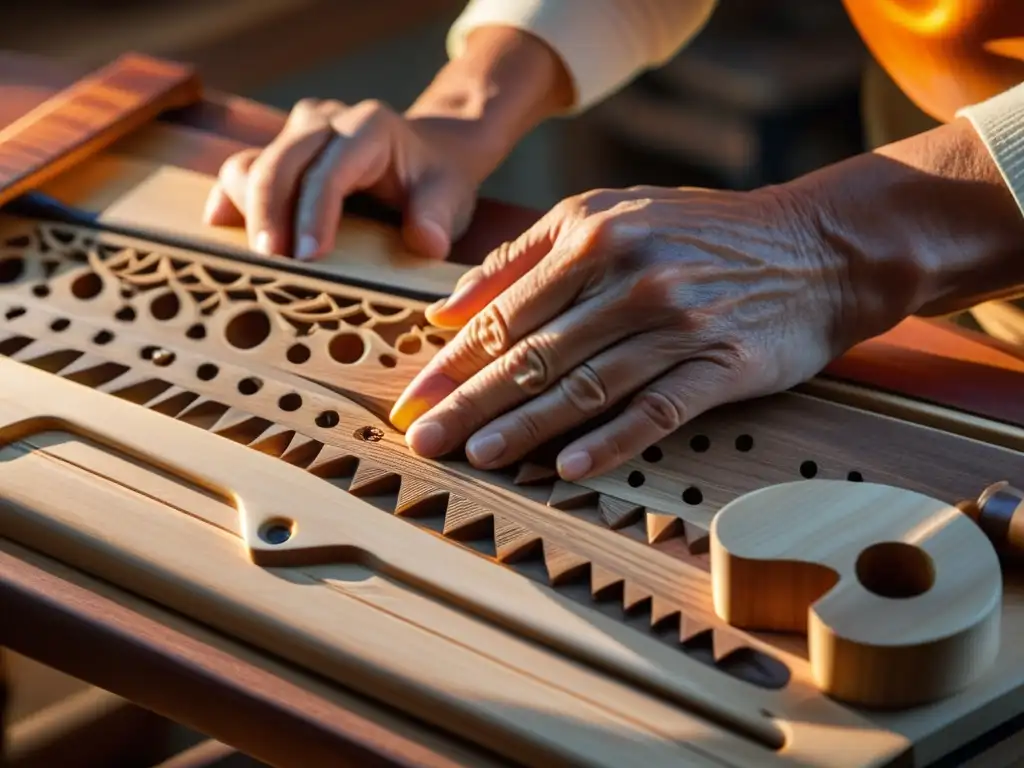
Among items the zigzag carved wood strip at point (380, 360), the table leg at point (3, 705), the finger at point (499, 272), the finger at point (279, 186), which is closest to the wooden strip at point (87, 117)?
the zigzag carved wood strip at point (380, 360)

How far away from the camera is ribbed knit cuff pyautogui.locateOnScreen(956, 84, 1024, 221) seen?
859mm

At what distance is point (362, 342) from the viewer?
0.93 metres

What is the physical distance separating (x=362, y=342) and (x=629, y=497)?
24cm

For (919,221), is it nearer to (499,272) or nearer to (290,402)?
(499,272)

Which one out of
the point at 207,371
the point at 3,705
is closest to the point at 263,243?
the point at 207,371

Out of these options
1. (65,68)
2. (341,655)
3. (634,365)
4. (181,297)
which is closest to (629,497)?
(634,365)

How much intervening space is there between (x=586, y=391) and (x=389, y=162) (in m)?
0.34

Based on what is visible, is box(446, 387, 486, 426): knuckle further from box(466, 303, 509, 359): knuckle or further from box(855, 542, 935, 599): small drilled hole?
box(855, 542, 935, 599): small drilled hole

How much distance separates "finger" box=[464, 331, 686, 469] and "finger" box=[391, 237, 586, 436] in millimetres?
31

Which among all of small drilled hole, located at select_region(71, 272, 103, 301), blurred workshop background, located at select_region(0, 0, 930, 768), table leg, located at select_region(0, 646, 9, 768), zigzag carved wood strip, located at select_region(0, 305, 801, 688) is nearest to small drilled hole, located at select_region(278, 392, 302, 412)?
zigzag carved wood strip, located at select_region(0, 305, 801, 688)

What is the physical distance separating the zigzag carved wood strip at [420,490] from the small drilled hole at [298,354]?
28 millimetres

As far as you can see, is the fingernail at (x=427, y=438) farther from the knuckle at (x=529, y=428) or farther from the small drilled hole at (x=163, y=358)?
the small drilled hole at (x=163, y=358)

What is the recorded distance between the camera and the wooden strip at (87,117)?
3.58 ft

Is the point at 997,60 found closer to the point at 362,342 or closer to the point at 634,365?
the point at 634,365
